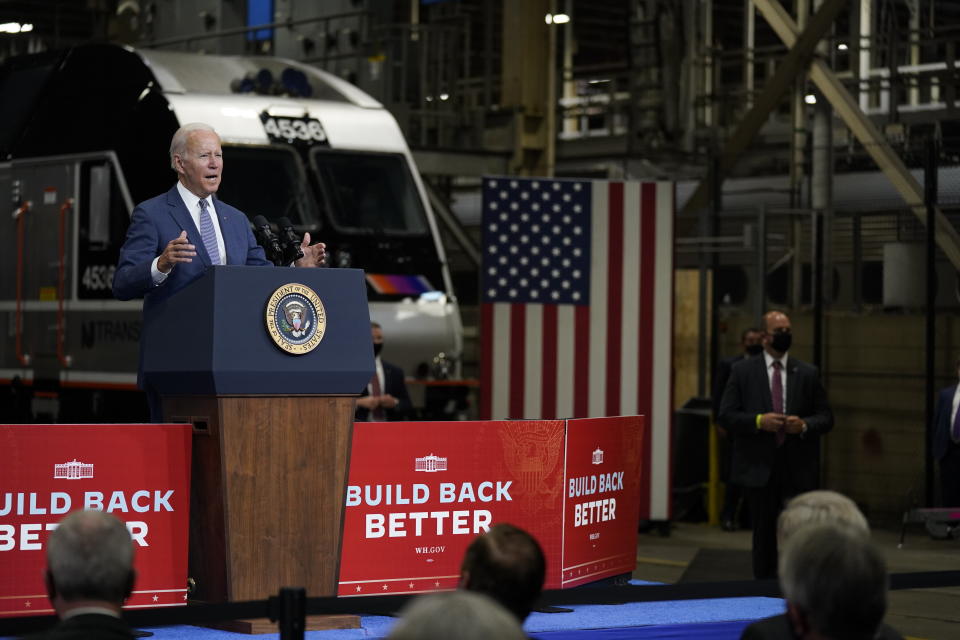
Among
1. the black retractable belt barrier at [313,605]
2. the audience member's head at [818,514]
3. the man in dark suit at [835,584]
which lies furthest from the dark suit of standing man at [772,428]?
the man in dark suit at [835,584]

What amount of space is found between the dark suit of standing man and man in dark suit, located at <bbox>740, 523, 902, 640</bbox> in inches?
286

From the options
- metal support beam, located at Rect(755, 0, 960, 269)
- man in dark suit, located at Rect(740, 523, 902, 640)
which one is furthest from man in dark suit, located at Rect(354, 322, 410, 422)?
man in dark suit, located at Rect(740, 523, 902, 640)

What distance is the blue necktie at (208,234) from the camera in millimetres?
7441

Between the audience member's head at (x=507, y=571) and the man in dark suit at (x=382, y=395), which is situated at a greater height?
the audience member's head at (x=507, y=571)

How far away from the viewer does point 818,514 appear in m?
4.71

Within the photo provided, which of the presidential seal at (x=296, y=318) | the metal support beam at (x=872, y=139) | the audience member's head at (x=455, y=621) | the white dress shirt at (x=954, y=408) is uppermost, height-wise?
the metal support beam at (x=872, y=139)

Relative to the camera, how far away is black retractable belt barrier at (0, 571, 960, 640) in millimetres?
5387

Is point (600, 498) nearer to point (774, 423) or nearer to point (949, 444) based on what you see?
point (774, 423)

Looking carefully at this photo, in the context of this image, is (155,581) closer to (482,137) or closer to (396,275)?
(396,275)

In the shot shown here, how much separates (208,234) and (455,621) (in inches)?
180

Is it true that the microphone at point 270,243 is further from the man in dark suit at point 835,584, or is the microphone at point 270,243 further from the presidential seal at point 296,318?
the man in dark suit at point 835,584

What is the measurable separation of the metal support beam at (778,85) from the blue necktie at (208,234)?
11.5 meters

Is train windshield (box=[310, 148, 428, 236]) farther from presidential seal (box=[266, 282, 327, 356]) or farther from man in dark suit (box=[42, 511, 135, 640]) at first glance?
man in dark suit (box=[42, 511, 135, 640])

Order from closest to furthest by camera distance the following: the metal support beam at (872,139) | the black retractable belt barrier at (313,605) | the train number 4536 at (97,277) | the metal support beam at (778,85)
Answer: the black retractable belt barrier at (313,605) < the train number 4536 at (97,277) < the metal support beam at (872,139) < the metal support beam at (778,85)
